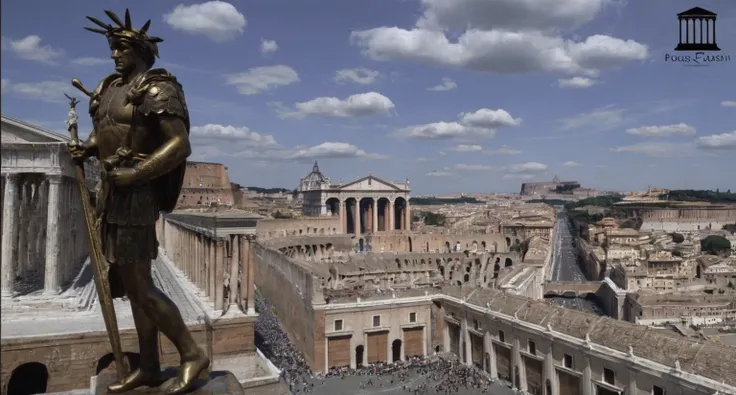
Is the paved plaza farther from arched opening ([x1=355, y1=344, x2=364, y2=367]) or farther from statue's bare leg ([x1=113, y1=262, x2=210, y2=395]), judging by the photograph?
statue's bare leg ([x1=113, y1=262, x2=210, y2=395])

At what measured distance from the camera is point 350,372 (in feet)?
80.1

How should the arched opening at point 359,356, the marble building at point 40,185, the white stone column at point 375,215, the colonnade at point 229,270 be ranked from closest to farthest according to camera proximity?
the colonnade at point 229,270, the marble building at point 40,185, the arched opening at point 359,356, the white stone column at point 375,215

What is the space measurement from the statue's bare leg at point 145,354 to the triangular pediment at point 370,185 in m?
66.6

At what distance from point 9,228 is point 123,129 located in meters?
15.0

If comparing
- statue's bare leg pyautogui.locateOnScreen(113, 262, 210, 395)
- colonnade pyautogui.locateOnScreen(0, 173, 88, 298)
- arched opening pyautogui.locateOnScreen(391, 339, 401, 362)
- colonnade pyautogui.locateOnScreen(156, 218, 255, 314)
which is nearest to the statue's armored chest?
statue's bare leg pyautogui.locateOnScreen(113, 262, 210, 395)

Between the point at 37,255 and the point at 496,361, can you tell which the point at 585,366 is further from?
the point at 37,255

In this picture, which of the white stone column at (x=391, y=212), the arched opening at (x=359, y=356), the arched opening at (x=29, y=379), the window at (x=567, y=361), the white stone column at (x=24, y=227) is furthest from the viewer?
the white stone column at (x=391, y=212)

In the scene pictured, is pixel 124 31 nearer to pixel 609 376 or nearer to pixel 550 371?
pixel 609 376

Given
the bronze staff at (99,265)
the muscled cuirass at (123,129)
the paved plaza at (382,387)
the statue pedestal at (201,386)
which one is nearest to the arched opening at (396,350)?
the paved plaza at (382,387)

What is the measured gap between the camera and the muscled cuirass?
4.79m

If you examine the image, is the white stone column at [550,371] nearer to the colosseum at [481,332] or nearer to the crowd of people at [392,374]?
the colosseum at [481,332]

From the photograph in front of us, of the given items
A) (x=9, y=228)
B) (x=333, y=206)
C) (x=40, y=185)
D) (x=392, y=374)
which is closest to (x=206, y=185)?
(x=333, y=206)

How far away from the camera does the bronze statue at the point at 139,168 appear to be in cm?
470

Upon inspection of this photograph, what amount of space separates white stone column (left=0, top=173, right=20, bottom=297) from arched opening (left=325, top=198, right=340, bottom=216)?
180 ft
